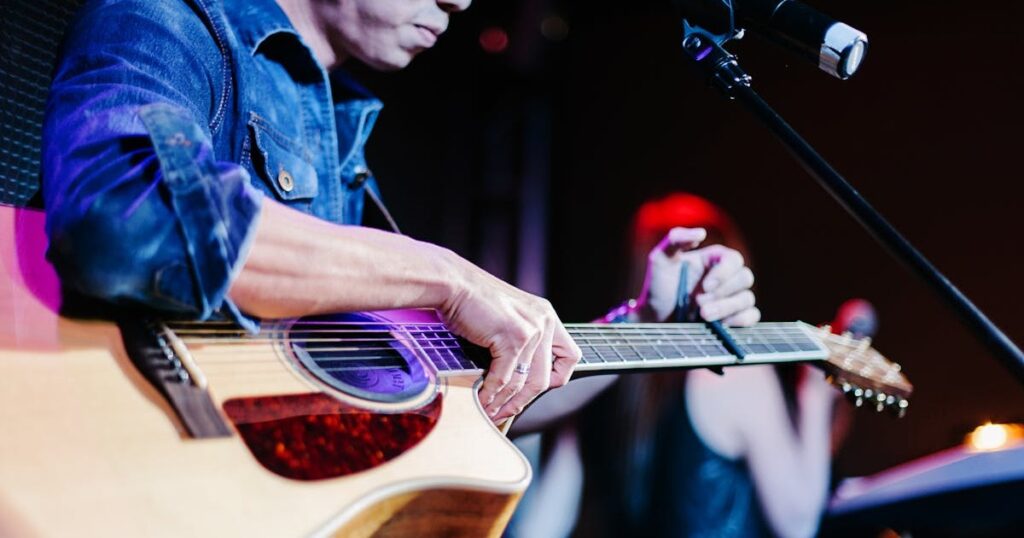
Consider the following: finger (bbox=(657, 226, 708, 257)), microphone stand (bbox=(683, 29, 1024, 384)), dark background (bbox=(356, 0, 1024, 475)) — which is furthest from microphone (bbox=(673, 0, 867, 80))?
dark background (bbox=(356, 0, 1024, 475))

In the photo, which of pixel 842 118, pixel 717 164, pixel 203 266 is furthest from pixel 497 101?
pixel 203 266

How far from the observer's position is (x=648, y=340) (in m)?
1.58

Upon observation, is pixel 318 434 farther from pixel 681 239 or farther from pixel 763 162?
pixel 763 162

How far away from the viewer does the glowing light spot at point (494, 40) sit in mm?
4281

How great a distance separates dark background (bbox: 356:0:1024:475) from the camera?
2.94m

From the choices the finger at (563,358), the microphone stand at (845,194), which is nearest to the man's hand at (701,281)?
the microphone stand at (845,194)

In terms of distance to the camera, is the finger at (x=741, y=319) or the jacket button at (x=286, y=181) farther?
the finger at (x=741, y=319)

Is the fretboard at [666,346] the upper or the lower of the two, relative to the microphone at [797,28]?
lower

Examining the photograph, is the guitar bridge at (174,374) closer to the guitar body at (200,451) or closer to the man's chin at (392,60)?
the guitar body at (200,451)

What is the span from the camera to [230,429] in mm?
→ 819

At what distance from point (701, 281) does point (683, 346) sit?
14.4 inches

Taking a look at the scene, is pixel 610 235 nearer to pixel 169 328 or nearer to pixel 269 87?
pixel 269 87

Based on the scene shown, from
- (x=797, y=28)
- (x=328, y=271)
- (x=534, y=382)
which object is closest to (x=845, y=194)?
(x=797, y=28)

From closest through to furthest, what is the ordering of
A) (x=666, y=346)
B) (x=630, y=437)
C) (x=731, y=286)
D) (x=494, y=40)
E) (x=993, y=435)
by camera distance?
(x=666, y=346) < (x=731, y=286) < (x=993, y=435) < (x=630, y=437) < (x=494, y=40)
